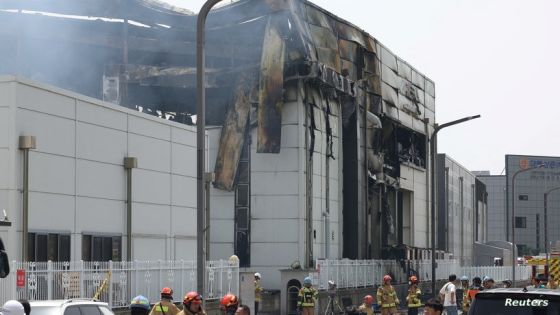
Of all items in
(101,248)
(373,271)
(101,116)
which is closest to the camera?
(101,248)

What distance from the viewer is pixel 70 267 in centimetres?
2652

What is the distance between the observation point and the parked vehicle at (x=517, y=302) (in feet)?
43.0

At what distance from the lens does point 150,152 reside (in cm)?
3372

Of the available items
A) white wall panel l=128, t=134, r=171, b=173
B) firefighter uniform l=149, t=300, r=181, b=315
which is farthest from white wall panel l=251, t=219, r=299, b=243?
firefighter uniform l=149, t=300, r=181, b=315

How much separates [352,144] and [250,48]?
795 cm

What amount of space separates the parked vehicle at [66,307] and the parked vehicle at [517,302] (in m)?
5.64

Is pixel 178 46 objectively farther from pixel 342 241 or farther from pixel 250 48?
pixel 342 241

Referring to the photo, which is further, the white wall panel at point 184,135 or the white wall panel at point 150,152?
the white wall panel at point 184,135

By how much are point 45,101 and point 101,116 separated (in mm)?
3077

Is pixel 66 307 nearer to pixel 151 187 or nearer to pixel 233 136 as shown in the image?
pixel 151 187

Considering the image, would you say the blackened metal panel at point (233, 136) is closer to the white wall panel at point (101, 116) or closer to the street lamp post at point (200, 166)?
the white wall panel at point (101, 116)

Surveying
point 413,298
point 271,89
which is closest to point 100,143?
point 413,298

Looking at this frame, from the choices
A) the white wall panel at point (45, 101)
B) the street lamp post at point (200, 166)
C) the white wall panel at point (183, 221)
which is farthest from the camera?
the white wall panel at point (183, 221)

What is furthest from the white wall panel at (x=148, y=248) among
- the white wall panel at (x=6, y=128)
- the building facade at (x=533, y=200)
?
the building facade at (x=533, y=200)
